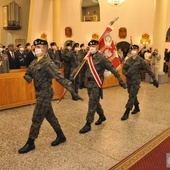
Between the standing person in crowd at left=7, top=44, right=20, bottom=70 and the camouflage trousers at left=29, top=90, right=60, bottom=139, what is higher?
the standing person in crowd at left=7, top=44, right=20, bottom=70

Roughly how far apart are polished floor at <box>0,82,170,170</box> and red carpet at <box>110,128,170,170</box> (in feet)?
0.38

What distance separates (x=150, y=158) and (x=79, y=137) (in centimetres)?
127

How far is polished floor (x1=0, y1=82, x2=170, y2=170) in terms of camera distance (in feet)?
10.5

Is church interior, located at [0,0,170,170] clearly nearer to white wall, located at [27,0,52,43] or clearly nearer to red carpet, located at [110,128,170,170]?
red carpet, located at [110,128,170,170]

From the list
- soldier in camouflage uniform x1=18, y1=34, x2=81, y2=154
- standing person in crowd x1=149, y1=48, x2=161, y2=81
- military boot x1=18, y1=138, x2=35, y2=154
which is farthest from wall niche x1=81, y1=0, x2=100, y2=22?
military boot x1=18, y1=138, x2=35, y2=154

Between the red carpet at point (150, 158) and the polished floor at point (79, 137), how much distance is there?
4.6 inches

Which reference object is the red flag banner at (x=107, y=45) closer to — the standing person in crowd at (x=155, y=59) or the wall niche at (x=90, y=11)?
the standing person in crowd at (x=155, y=59)

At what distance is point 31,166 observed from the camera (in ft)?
10.1

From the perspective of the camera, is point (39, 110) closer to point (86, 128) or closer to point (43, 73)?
point (43, 73)

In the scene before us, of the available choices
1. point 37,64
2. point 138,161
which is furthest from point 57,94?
point 138,161

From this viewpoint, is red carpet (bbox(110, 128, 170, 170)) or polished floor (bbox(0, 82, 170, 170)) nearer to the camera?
red carpet (bbox(110, 128, 170, 170))

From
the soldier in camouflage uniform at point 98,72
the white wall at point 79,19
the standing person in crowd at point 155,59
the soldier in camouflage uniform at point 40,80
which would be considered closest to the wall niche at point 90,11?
the white wall at point 79,19

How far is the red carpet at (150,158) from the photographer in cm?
305

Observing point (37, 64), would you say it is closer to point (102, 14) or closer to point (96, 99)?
point (96, 99)
